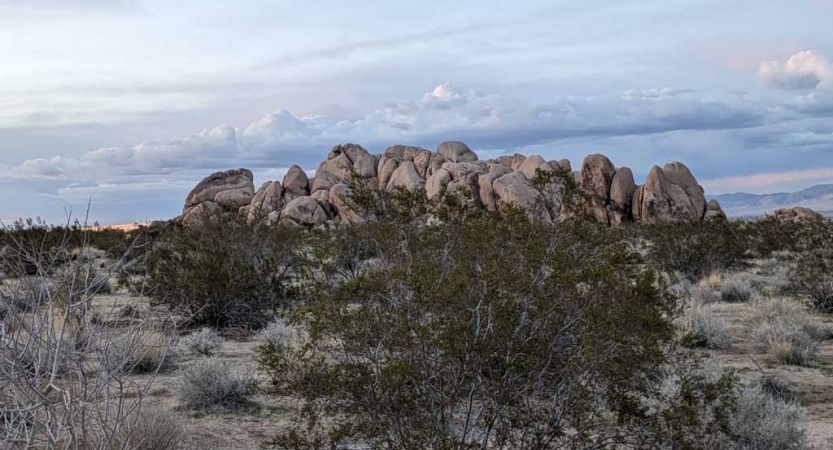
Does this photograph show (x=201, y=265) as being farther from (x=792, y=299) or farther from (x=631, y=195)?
(x=631, y=195)

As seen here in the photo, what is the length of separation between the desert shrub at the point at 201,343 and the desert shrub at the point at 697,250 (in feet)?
47.8

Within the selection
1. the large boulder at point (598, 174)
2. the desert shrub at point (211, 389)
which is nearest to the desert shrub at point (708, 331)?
the desert shrub at point (211, 389)

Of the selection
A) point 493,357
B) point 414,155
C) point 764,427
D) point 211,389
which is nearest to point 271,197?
point 414,155

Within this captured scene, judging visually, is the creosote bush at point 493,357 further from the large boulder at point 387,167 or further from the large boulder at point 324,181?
the large boulder at point 387,167

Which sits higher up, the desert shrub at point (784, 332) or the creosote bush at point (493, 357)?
the creosote bush at point (493, 357)

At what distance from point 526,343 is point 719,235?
21.8m

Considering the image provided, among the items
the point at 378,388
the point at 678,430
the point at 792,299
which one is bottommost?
the point at 792,299

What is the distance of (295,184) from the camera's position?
6091 centimetres

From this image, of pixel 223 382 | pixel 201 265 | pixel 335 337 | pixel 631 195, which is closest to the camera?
pixel 335 337

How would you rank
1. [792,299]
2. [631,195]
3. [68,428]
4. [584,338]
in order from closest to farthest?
[68,428] → [584,338] → [792,299] → [631,195]

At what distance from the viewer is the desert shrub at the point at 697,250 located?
24562 millimetres

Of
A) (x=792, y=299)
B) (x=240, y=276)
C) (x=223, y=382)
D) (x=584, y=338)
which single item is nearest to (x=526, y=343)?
(x=584, y=338)

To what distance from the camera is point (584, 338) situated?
5539mm

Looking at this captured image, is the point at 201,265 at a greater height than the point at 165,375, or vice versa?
the point at 201,265
